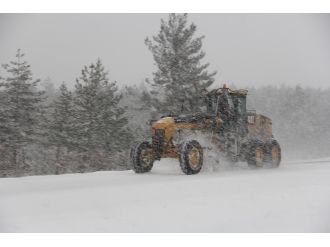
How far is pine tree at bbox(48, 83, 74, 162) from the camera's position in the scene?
29078 millimetres

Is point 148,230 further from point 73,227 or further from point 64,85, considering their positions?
point 64,85

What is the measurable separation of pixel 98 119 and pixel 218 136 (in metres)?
13.9

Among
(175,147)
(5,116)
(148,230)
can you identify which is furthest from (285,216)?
(5,116)

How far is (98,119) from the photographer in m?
27.6

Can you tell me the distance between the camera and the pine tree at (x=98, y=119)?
27656mm

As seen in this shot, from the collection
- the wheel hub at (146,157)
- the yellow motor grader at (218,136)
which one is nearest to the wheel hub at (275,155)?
the yellow motor grader at (218,136)

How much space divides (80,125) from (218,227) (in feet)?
70.5

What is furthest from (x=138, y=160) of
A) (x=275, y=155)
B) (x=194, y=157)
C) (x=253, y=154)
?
(x=275, y=155)

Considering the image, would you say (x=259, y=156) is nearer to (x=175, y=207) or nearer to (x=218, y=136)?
(x=218, y=136)

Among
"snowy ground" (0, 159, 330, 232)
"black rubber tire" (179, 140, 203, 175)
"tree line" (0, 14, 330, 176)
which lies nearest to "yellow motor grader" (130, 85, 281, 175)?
"black rubber tire" (179, 140, 203, 175)

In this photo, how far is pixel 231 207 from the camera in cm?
786

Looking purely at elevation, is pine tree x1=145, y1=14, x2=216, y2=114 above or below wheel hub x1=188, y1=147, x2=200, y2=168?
above

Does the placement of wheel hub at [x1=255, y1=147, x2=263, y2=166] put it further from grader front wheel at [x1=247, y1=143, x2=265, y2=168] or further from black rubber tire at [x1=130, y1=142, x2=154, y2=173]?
black rubber tire at [x1=130, y1=142, x2=154, y2=173]

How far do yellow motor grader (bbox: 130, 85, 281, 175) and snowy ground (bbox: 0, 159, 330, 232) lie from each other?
7.50ft
